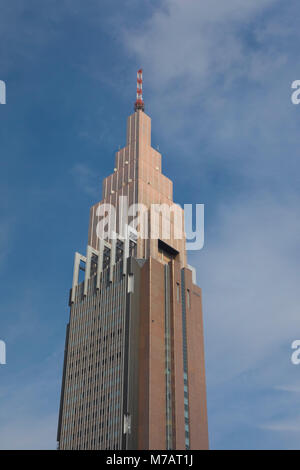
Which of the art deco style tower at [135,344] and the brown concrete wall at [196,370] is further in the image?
the brown concrete wall at [196,370]

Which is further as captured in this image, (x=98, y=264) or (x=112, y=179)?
(x=112, y=179)

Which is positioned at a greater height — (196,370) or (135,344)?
(135,344)

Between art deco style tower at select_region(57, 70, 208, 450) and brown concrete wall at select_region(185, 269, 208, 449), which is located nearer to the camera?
art deco style tower at select_region(57, 70, 208, 450)

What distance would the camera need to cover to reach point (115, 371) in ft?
463

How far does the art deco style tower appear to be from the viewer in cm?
13425

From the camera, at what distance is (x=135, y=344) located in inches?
5625

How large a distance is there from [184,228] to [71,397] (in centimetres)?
6144

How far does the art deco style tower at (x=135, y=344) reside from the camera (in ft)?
440

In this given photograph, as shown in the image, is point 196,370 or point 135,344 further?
point 196,370
